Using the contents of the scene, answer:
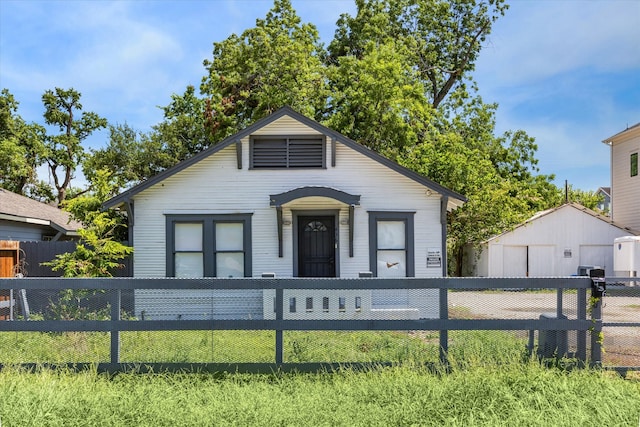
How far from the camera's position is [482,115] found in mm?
30156

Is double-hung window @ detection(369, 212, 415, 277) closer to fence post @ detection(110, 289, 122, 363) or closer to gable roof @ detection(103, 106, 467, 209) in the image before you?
gable roof @ detection(103, 106, 467, 209)

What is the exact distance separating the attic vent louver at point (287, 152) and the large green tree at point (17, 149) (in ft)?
75.6

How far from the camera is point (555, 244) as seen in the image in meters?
21.7

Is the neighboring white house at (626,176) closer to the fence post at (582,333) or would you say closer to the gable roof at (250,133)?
the gable roof at (250,133)

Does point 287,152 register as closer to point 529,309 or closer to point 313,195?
point 313,195

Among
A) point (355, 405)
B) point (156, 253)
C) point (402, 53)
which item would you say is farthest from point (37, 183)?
point (355, 405)

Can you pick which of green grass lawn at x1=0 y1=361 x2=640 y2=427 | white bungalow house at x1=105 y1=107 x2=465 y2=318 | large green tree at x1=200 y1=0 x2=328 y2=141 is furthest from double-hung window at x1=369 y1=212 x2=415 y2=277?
large green tree at x1=200 y1=0 x2=328 y2=141

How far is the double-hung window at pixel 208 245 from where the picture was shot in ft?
41.4

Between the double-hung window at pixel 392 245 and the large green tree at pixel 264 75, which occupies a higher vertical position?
the large green tree at pixel 264 75

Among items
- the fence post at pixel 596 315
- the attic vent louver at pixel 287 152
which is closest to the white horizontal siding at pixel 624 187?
the attic vent louver at pixel 287 152

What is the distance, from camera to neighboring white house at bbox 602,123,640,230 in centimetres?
2350

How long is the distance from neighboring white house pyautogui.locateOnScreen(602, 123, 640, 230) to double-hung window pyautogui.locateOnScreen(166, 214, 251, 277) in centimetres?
1838

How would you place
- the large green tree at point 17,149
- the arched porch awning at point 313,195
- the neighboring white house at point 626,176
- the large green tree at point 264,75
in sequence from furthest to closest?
the large green tree at point 17,149, the large green tree at point 264,75, the neighboring white house at point 626,176, the arched porch awning at point 313,195

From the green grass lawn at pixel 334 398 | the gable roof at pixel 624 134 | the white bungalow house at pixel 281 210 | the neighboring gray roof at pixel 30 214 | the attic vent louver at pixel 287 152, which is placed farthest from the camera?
the gable roof at pixel 624 134
